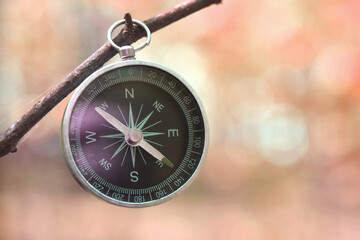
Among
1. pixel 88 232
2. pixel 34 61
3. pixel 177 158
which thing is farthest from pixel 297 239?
pixel 177 158

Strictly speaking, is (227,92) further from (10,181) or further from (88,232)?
(10,181)

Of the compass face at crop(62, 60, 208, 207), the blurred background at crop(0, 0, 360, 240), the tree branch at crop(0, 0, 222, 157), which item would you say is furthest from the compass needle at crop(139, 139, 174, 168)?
the blurred background at crop(0, 0, 360, 240)

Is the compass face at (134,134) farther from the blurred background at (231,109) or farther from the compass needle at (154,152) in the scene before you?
the blurred background at (231,109)

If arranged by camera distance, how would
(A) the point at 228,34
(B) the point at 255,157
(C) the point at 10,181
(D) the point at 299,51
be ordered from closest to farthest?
1. (C) the point at 10,181
2. (D) the point at 299,51
3. (A) the point at 228,34
4. (B) the point at 255,157

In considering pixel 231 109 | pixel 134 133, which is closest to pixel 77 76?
pixel 134 133

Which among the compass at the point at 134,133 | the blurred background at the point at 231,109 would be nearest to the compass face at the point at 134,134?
the compass at the point at 134,133

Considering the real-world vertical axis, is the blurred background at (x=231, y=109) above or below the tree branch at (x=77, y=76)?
above

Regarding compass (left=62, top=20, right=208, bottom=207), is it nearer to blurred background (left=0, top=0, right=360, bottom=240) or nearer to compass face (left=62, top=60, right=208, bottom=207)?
compass face (left=62, top=60, right=208, bottom=207)
